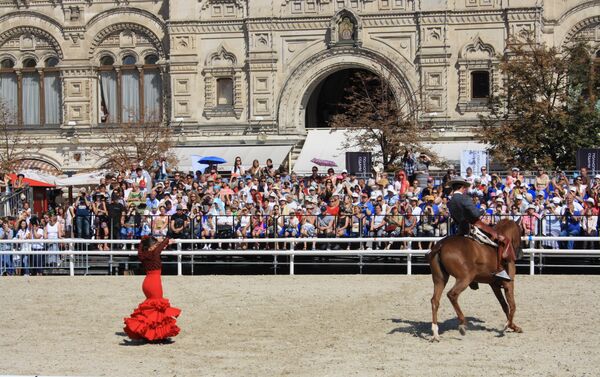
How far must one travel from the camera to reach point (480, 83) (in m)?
45.2

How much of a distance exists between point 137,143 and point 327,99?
9.08m

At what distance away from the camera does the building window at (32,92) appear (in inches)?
1962

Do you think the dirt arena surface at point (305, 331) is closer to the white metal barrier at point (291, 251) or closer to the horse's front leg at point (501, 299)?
the horse's front leg at point (501, 299)

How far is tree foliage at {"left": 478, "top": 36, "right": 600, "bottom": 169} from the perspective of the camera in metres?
37.0

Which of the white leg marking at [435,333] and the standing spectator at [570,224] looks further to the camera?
the standing spectator at [570,224]

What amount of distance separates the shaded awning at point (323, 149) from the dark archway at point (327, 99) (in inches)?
140

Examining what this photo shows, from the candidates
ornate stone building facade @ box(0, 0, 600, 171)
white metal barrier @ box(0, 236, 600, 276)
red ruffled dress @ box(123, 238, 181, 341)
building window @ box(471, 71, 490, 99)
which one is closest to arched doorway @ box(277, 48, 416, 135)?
ornate stone building facade @ box(0, 0, 600, 171)

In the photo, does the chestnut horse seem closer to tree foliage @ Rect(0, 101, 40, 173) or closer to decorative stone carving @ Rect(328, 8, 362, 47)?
decorative stone carving @ Rect(328, 8, 362, 47)

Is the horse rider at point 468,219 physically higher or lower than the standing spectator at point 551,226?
higher

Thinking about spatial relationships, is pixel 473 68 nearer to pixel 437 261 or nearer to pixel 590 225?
pixel 590 225

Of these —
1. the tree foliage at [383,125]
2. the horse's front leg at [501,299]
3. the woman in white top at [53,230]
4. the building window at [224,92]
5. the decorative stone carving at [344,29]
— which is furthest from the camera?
the building window at [224,92]

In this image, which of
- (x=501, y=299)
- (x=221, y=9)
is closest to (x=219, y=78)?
(x=221, y=9)

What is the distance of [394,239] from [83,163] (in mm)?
25334

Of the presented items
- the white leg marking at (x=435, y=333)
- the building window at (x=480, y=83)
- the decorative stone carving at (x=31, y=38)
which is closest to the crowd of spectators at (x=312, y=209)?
the white leg marking at (x=435, y=333)
